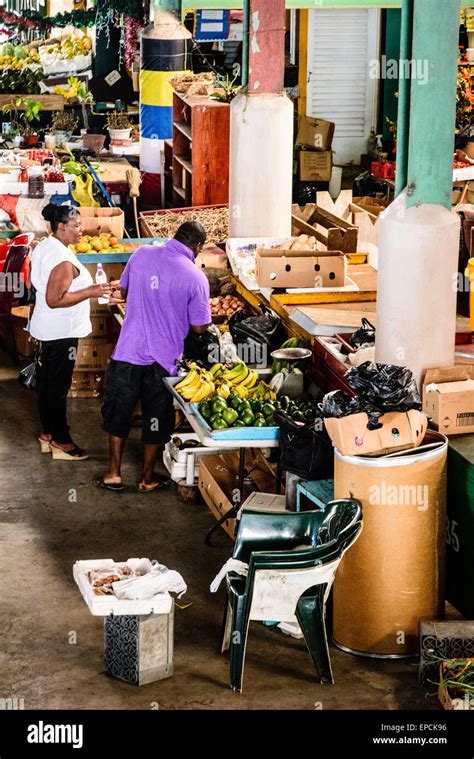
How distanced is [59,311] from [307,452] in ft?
8.73

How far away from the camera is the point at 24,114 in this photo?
16797 mm

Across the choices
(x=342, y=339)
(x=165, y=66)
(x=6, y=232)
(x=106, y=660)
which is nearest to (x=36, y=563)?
(x=106, y=660)

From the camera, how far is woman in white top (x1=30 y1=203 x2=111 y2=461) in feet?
27.0

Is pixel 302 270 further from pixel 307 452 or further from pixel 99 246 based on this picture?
pixel 307 452

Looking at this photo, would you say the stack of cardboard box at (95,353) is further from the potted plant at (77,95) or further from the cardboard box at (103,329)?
the potted plant at (77,95)

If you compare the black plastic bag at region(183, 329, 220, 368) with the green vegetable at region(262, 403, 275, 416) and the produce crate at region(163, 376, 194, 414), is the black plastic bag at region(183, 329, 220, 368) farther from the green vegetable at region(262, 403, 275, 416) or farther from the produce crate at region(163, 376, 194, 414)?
the green vegetable at region(262, 403, 275, 416)

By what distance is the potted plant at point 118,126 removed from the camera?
16109mm

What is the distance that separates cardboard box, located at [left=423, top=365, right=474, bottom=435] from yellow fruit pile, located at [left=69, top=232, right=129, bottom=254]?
14.3 ft

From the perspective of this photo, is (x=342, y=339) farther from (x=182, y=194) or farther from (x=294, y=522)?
(x=182, y=194)

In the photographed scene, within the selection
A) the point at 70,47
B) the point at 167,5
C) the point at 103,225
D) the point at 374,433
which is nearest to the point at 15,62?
the point at 70,47

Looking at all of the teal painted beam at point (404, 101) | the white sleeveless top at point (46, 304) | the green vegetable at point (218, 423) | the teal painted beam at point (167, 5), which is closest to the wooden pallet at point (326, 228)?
the white sleeveless top at point (46, 304)

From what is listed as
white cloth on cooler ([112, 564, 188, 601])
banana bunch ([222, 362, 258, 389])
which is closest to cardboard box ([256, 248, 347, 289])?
banana bunch ([222, 362, 258, 389])

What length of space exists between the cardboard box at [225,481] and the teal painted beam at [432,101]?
203 cm

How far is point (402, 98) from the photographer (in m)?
6.50
